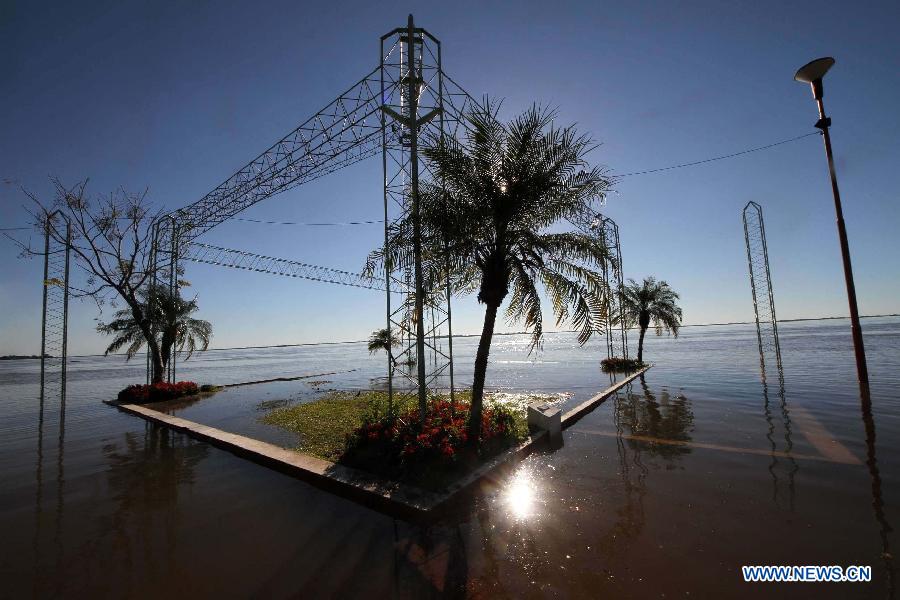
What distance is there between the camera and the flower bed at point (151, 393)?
59.5ft

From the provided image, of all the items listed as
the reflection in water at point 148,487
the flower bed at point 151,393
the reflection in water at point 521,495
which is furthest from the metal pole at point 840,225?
the flower bed at point 151,393

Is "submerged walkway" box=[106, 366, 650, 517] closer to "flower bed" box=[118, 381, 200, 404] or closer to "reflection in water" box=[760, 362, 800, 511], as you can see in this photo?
"reflection in water" box=[760, 362, 800, 511]

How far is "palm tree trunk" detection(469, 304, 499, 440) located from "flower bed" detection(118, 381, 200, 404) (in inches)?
708

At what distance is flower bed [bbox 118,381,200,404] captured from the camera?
59.5ft

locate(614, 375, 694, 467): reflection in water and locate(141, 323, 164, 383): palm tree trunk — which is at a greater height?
locate(141, 323, 164, 383): palm tree trunk

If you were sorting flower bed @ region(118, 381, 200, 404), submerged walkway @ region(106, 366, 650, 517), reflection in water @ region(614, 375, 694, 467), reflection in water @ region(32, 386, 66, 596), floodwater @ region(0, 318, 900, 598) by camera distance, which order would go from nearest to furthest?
floodwater @ region(0, 318, 900, 598) → reflection in water @ region(32, 386, 66, 596) → submerged walkway @ region(106, 366, 650, 517) → reflection in water @ region(614, 375, 694, 467) → flower bed @ region(118, 381, 200, 404)

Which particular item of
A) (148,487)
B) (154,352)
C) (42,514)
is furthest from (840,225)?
(154,352)

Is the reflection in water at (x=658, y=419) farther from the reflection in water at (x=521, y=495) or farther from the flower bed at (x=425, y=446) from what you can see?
the flower bed at (x=425, y=446)

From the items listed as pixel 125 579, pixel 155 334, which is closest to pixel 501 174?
pixel 125 579

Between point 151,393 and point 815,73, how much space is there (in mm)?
27966

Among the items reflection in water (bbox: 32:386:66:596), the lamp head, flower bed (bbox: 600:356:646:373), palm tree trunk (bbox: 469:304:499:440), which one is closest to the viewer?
reflection in water (bbox: 32:386:66:596)

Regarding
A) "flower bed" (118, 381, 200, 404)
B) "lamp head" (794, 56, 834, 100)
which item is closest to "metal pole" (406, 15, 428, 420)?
"lamp head" (794, 56, 834, 100)

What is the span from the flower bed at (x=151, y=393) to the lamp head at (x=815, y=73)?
27.6 metres

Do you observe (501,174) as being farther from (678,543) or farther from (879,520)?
(879,520)
